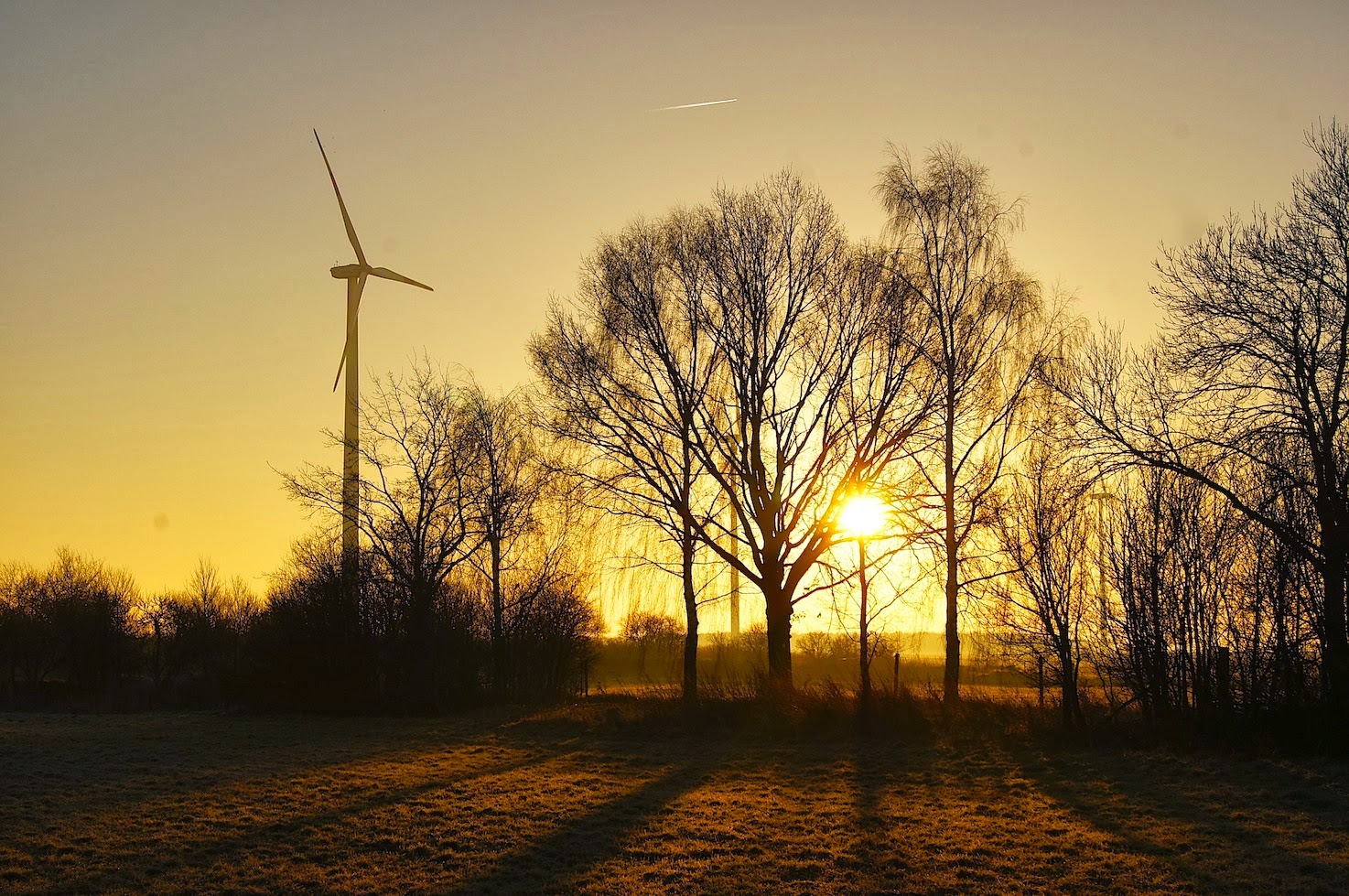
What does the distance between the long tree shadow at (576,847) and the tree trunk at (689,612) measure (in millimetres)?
9717

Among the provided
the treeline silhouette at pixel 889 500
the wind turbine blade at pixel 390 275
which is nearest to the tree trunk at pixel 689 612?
the treeline silhouette at pixel 889 500

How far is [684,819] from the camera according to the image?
13.5 m

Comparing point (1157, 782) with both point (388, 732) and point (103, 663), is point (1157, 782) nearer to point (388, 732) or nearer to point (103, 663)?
point (388, 732)

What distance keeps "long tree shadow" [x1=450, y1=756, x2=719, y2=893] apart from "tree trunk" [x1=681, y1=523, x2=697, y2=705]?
972 cm

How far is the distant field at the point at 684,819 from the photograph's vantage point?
34.8 feet

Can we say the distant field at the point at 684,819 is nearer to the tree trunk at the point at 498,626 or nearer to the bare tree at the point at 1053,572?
the bare tree at the point at 1053,572

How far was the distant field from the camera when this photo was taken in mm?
10602

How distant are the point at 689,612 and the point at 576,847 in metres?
15.1

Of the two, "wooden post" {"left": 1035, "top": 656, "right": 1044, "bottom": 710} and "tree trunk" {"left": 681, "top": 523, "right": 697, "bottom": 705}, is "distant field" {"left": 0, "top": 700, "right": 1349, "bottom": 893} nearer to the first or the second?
"wooden post" {"left": 1035, "top": 656, "right": 1044, "bottom": 710}

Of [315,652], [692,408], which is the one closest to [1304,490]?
[692,408]

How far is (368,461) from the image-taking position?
35.8 metres

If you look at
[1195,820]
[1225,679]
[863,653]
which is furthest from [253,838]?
[1225,679]

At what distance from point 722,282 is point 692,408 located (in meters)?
3.05

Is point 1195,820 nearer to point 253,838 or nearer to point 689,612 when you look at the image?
point 253,838
